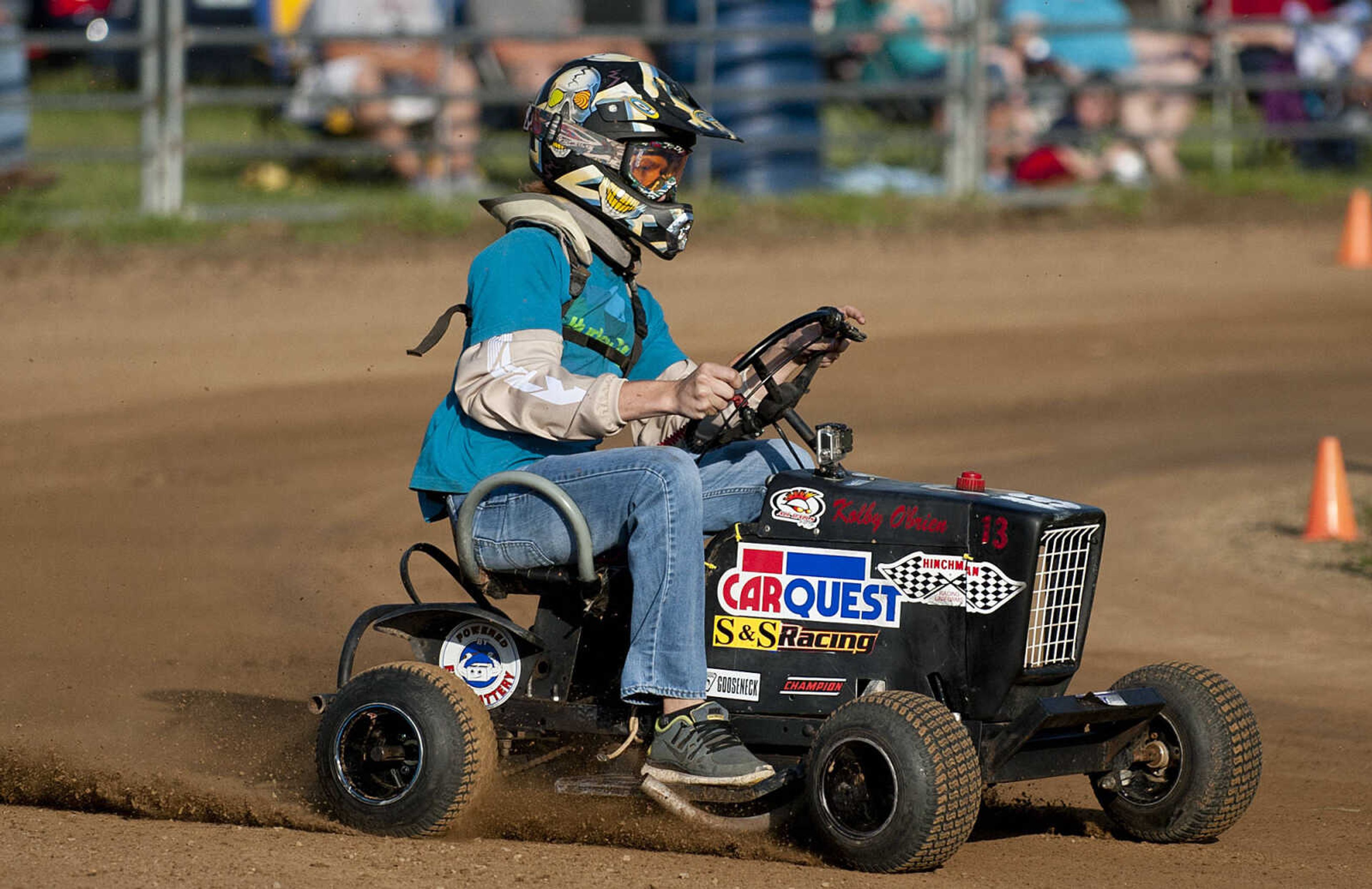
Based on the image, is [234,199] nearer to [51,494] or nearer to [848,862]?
Result: [51,494]

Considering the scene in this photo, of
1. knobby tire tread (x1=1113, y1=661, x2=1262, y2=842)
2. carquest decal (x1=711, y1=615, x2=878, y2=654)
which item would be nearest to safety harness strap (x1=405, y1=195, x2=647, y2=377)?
carquest decal (x1=711, y1=615, x2=878, y2=654)

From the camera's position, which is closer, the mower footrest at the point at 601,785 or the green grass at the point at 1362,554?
the mower footrest at the point at 601,785

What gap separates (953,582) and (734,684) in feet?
2.11

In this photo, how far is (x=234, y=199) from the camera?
636 inches

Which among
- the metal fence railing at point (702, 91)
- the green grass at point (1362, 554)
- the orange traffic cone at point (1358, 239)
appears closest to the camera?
the green grass at point (1362, 554)

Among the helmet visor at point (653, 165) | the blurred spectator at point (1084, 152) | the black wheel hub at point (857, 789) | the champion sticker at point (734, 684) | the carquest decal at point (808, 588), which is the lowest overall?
the black wheel hub at point (857, 789)

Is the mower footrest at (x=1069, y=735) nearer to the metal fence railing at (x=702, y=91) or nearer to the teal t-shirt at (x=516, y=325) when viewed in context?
the teal t-shirt at (x=516, y=325)

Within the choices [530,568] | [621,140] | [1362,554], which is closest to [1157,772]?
[530,568]

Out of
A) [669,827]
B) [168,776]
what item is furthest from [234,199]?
[669,827]

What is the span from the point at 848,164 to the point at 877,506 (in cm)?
1379

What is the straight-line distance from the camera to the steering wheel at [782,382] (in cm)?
480

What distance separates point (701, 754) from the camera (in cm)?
460

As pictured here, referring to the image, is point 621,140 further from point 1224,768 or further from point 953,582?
point 1224,768

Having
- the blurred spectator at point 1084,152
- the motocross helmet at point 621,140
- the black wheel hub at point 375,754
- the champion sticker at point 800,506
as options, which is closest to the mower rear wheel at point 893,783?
the champion sticker at point 800,506
